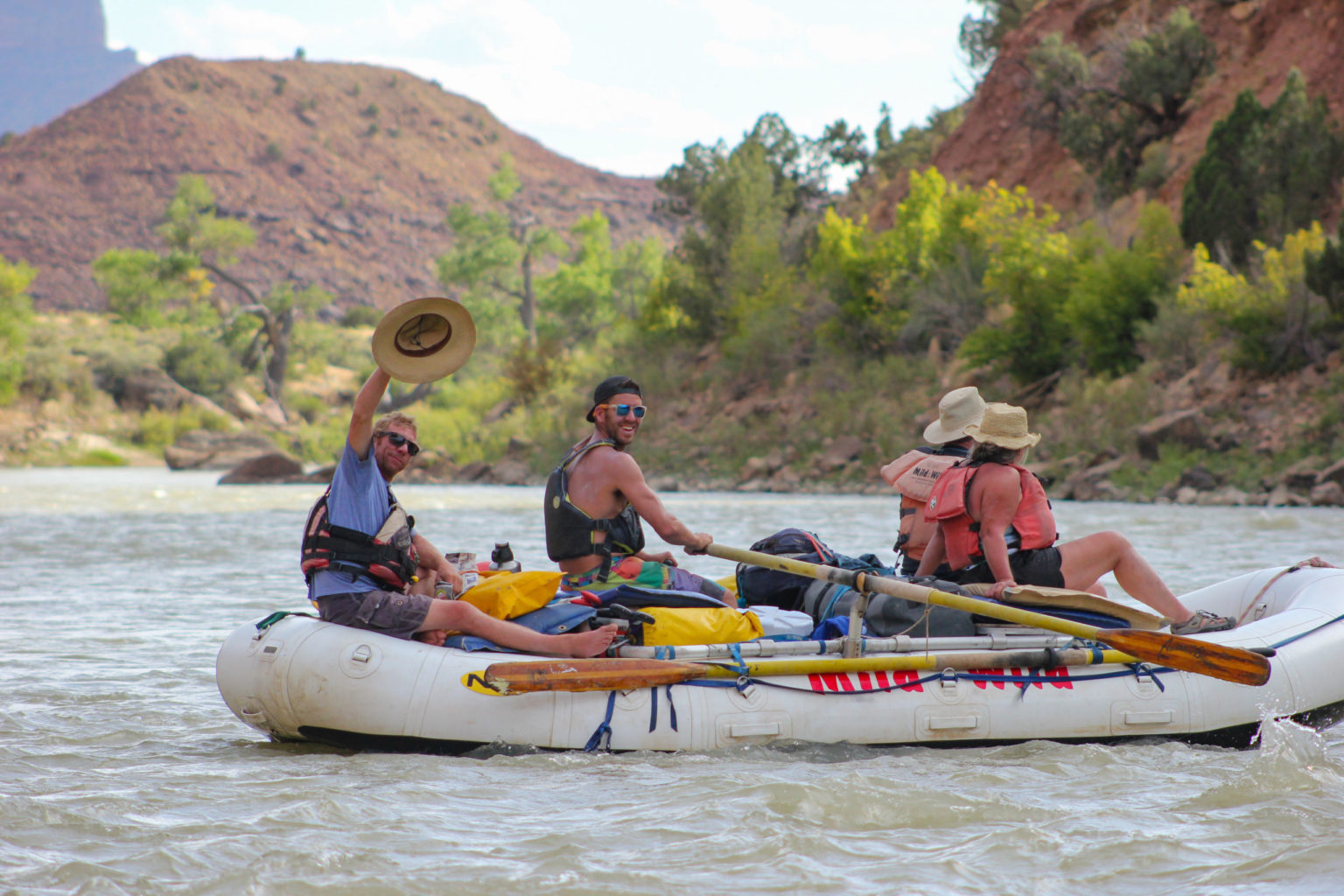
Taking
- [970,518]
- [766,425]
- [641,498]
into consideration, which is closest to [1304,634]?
[970,518]

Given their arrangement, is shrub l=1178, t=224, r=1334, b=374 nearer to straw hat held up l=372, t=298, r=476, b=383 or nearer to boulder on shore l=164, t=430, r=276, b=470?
straw hat held up l=372, t=298, r=476, b=383

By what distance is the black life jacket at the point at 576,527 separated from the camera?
5332mm

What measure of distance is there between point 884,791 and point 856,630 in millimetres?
788

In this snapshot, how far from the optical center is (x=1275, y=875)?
367 cm

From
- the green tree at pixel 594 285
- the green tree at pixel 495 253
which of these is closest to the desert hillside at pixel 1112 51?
the green tree at pixel 594 285

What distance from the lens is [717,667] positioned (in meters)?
4.96

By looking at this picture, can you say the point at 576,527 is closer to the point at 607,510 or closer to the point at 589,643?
the point at 607,510

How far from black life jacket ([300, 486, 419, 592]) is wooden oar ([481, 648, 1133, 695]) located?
0.62 meters

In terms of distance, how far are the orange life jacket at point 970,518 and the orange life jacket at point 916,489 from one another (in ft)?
0.95

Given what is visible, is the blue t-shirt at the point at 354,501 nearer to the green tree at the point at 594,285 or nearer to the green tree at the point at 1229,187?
the green tree at the point at 1229,187

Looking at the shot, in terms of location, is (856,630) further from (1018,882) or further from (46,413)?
(46,413)

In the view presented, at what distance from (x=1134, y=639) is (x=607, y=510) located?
2191 mm

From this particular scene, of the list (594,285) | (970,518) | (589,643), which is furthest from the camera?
(594,285)

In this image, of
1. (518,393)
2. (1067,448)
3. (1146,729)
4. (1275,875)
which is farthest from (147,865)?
(518,393)
